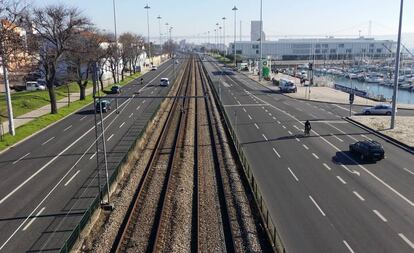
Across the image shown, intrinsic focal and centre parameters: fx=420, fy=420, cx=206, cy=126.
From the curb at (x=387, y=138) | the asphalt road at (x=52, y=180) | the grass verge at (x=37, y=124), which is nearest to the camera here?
the asphalt road at (x=52, y=180)

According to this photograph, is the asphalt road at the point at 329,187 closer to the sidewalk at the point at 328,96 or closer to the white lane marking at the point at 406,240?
the white lane marking at the point at 406,240

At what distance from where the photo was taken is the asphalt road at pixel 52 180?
20578 millimetres

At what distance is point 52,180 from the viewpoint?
1111 inches

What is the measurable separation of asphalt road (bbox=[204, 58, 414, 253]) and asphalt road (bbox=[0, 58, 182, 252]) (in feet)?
35.4

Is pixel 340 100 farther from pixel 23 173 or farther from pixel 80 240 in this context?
pixel 80 240

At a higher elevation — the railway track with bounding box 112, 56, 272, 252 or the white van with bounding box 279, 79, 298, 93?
the white van with bounding box 279, 79, 298, 93

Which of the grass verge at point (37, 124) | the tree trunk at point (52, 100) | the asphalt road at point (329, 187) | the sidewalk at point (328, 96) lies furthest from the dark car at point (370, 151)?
A: the tree trunk at point (52, 100)

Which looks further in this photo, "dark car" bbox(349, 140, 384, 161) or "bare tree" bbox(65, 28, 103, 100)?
"bare tree" bbox(65, 28, 103, 100)

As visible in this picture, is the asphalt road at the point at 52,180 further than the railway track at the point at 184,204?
Yes

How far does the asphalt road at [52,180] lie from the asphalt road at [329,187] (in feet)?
35.4

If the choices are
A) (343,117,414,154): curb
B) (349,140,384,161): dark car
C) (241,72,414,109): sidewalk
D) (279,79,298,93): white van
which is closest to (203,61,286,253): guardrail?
(349,140,384,161): dark car

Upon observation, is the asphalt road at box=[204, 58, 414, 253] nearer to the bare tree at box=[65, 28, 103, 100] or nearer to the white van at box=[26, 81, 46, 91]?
the bare tree at box=[65, 28, 103, 100]

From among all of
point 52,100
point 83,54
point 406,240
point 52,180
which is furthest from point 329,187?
point 83,54

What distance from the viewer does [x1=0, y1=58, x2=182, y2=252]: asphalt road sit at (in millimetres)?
20578
